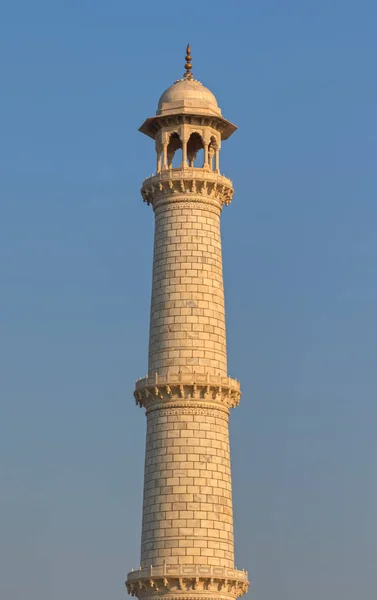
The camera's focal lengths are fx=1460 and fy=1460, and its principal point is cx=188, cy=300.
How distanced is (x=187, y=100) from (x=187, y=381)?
11171mm

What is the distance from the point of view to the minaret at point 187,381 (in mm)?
51219

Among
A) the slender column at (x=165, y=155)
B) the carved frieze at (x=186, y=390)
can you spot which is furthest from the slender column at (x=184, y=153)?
the carved frieze at (x=186, y=390)

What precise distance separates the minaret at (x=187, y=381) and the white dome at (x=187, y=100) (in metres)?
0.05

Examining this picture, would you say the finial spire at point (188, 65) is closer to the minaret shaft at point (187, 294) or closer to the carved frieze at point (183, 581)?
the minaret shaft at point (187, 294)

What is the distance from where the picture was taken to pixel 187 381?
52.7m

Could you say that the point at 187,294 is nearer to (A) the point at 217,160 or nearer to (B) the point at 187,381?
(B) the point at 187,381

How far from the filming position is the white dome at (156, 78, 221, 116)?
5606 cm

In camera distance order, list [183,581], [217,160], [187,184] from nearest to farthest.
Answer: [183,581] → [187,184] → [217,160]

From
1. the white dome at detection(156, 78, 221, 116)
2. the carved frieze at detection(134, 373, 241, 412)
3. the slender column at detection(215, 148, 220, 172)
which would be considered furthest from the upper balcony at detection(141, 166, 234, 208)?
the carved frieze at detection(134, 373, 241, 412)

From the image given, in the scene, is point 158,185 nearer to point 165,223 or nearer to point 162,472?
point 165,223

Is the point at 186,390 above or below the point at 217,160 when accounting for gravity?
below

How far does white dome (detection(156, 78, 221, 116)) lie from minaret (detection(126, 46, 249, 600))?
0.05 m

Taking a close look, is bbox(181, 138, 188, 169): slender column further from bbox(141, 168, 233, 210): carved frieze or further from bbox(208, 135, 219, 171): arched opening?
bbox(208, 135, 219, 171): arched opening

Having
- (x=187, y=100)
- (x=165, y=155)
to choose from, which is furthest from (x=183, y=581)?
(x=187, y=100)
